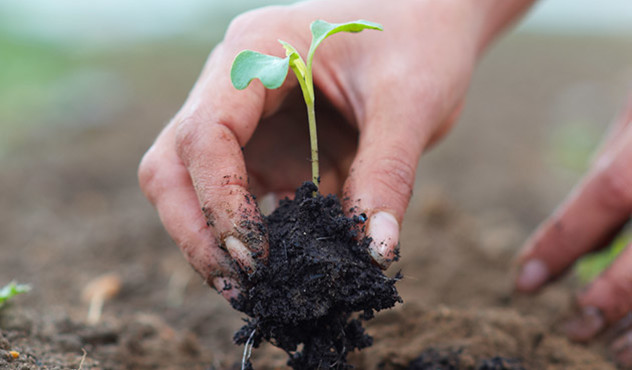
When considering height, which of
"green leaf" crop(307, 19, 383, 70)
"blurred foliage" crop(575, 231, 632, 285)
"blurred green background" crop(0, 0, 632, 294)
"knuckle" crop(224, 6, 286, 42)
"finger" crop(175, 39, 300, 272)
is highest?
"blurred green background" crop(0, 0, 632, 294)

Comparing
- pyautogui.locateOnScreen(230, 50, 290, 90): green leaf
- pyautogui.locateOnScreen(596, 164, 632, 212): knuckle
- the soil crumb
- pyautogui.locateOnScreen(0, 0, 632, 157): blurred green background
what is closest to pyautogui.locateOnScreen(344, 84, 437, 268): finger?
pyautogui.locateOnScreen(230, 50, 290, 90): green leaf

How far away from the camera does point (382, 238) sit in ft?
4.29

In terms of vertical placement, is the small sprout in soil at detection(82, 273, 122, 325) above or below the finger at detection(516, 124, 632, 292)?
below

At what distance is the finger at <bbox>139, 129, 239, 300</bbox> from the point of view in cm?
142

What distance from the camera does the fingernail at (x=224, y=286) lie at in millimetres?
1388

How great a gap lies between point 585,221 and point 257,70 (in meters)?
1.75

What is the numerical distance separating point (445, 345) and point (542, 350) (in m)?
0.41

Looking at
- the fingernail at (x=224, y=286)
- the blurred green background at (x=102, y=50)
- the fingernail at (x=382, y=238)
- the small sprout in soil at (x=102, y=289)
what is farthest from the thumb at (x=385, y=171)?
the blurred green background at (x=102, y=50)

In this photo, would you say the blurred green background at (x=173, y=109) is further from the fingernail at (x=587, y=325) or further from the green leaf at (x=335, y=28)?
the green leaf at (x=335, y=28)

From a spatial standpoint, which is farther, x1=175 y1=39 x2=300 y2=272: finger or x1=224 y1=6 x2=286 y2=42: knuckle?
x1=224 y1=6 x2=286 y2=42: knuckle

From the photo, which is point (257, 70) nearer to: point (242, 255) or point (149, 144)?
point (242, 255)

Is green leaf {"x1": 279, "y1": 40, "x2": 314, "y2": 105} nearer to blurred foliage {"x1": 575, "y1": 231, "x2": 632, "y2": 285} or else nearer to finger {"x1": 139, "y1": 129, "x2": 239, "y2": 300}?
finger {"x1": 139, "y1": 129, "x2": 239, "y2": 300}

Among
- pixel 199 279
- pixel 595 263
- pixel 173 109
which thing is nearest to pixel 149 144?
pixel 173 109

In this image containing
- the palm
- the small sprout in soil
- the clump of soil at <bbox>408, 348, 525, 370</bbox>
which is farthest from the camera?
the small sprout in soil
